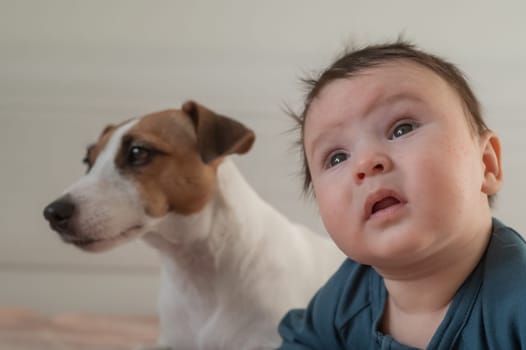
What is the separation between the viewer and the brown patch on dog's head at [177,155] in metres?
0.87

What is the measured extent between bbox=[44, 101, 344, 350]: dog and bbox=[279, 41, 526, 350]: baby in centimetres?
26

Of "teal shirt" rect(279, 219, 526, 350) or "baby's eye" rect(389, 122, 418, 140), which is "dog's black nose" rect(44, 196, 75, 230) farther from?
"baby's eye" rect(389, 122, 418, 140)

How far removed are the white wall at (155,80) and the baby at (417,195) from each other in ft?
2.99

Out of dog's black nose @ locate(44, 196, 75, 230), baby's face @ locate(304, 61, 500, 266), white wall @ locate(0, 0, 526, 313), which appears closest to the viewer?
baby's face @ locate(304, 61, 500, 266)

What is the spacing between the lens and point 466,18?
5.13 ft

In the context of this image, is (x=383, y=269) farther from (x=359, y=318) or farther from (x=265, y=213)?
(x=265, y=213)

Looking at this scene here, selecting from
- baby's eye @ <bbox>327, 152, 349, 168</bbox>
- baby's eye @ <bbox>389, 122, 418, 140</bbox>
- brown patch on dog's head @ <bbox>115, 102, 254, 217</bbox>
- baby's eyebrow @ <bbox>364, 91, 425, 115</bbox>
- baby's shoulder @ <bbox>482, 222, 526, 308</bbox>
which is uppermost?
baby's eyebrow @ <bbox>364, 91, 425, 115</bbox>

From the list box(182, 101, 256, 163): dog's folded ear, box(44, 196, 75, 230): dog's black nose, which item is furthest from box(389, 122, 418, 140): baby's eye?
box(44, 196, 75, 230): dog's black nose

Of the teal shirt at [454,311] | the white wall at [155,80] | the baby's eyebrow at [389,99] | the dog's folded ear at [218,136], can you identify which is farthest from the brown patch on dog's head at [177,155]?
the white wall at [155,80]

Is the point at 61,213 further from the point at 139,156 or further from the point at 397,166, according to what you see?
the point at 397,166

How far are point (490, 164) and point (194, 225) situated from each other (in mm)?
462

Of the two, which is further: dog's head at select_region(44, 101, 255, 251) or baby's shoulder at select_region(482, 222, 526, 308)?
→ dog's head at select_region(44, 101, 255, 251)

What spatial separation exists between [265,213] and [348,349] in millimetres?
310

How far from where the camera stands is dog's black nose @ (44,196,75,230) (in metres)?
0.81
